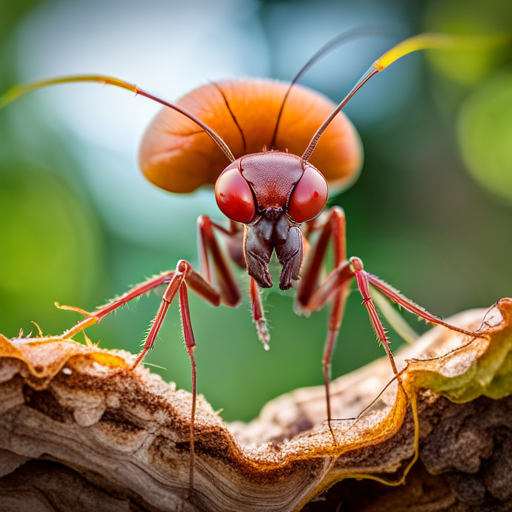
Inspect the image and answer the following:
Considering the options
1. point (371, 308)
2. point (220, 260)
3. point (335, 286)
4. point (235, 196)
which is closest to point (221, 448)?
point (371, 308)

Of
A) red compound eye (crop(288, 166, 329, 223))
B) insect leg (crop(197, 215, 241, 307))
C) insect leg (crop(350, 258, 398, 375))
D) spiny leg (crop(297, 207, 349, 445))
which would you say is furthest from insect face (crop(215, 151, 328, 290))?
insect leg (crop(197, 215, 241, 307))

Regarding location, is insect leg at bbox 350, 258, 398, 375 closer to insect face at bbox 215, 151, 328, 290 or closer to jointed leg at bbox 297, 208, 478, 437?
jointed leg at bbox 297, 208, 478, 437

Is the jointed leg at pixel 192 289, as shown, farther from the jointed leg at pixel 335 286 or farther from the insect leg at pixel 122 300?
the jointed leg at pixel 335 286

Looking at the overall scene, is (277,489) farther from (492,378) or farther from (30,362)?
(30,362)

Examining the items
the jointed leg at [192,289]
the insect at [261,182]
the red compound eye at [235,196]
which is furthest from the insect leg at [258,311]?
the red compound eye at [235,196]

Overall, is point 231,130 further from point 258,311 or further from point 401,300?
point 401,300

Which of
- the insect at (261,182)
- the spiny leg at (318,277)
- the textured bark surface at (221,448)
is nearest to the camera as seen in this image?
the textured bark surface at (221,448)

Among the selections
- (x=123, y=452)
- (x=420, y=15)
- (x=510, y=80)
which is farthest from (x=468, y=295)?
(x=123, y=452)
